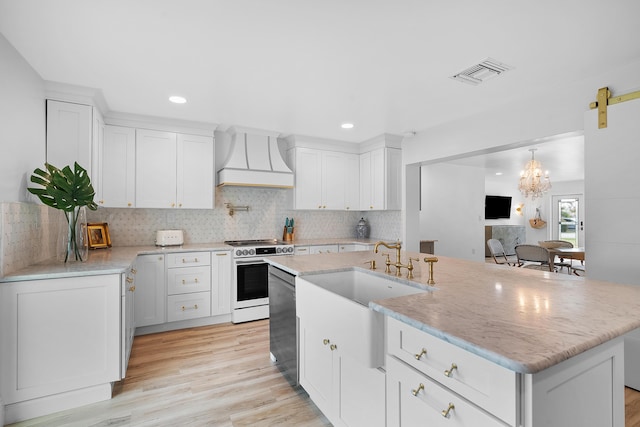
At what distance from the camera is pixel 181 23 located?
1.86m

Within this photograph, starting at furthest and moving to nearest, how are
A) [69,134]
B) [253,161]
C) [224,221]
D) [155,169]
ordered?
[224,221] < [253,161] < [155,169] < [69,134]

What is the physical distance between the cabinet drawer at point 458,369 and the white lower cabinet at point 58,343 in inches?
79.3

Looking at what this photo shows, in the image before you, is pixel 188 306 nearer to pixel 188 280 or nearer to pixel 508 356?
pixel 188 280

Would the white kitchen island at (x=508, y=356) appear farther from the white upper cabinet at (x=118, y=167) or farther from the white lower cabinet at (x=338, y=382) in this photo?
the white upper cabinet at (x=118, y=167)

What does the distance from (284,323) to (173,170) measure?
243cm

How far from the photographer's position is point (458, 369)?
40.5 inches

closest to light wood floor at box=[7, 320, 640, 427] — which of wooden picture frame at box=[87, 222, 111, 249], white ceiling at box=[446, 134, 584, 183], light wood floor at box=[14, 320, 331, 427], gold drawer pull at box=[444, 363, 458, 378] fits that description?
light wood floor at box=[14, 320, 331, 427]

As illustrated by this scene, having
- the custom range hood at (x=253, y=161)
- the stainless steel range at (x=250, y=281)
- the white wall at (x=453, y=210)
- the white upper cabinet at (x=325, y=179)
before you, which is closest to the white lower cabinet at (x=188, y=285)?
the stainless steel range at (x=250, y=281)

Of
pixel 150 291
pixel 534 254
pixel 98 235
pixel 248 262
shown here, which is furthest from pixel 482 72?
pixel 534 254

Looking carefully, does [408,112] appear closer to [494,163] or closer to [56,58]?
[56,58]

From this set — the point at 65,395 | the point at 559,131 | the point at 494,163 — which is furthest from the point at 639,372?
the point at 494,163

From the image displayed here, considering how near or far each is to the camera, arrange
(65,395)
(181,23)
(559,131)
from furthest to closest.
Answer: (559,131), (65,395), (181,23)

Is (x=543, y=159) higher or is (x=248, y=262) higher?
(x=543, y=159)

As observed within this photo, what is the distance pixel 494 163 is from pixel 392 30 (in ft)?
19.6
